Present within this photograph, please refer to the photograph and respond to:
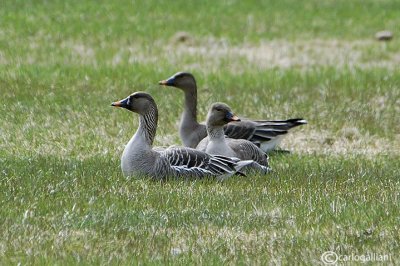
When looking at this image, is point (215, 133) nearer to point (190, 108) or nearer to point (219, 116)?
point (219, 116)

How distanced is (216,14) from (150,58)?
19.1ft

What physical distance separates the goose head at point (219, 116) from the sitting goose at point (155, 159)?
26.4 inches

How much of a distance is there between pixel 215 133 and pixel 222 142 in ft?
0.56

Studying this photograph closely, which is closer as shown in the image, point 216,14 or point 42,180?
point 42,180

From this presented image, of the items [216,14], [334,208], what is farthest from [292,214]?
[216,14]

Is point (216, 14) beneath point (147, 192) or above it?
beneath

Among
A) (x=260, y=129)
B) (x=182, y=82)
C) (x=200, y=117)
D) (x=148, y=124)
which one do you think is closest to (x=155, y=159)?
(x=148, y=124)

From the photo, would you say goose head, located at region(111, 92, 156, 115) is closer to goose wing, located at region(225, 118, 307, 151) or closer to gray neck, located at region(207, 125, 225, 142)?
gray neck, located at region(207, 125, 225, 142)

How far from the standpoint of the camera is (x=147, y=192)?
10.6 metres

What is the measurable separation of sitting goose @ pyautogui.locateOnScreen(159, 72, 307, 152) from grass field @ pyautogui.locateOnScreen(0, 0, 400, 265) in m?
0.44

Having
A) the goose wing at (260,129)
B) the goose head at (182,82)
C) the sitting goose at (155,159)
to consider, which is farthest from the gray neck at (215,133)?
the goose head at (182,82)

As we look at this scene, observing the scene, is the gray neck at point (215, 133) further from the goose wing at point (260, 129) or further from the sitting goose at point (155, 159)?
the goose wing at point (260, 129)

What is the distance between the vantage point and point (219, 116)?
12.6 metres

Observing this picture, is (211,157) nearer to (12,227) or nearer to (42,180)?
(42,180)
